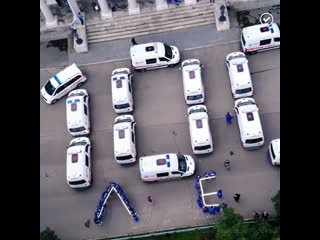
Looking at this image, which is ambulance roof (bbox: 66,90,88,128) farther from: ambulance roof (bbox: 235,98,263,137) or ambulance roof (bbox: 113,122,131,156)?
ambulance roof (bbox: 235,98,263,137)

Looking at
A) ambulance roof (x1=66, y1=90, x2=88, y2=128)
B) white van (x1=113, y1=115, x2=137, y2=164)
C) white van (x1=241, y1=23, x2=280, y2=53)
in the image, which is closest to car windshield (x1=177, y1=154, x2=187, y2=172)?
white van (x1=113, y1=115, x2=137, y2=164)

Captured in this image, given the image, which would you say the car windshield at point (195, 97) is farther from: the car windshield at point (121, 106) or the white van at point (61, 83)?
the white van at point (61, 83)

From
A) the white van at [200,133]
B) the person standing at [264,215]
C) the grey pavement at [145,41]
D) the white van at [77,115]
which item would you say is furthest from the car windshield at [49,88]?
the person standing at [264,215]

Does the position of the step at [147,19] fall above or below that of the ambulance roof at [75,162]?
above

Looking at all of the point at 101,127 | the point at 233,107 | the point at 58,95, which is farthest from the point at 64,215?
the point at 233,107

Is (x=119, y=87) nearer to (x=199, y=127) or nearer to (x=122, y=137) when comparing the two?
(x=122, y=137)
